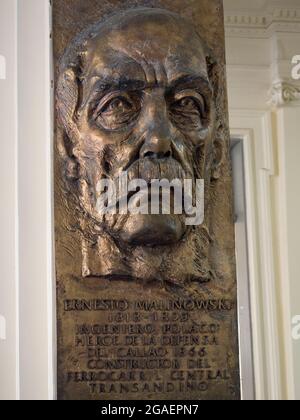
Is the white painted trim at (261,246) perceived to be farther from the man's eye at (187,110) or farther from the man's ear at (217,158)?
the man's eye at (187,110)

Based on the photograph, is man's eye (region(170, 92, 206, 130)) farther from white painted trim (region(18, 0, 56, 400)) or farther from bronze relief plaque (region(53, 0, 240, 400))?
white painted trim (region(18, 0, 56, 400))

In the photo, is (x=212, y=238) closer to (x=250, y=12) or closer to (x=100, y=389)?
(x=100, y=389)

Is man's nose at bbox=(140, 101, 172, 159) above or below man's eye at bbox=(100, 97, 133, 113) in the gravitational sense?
below

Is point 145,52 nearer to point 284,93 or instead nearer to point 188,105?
point 188,105

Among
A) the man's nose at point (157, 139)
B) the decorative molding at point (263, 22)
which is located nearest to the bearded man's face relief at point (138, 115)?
the man's nose at point (157, 139)

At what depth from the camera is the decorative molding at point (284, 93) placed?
4.65 m

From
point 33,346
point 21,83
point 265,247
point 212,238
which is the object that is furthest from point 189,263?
point 265,247

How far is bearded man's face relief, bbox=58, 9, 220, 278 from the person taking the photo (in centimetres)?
251

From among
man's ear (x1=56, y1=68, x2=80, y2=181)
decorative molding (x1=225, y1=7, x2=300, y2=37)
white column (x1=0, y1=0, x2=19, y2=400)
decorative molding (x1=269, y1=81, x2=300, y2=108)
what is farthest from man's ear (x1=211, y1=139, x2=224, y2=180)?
decorative molding (x1=225, y1=7, x2=300, y2=37)

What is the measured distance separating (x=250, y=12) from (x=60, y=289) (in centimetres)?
270

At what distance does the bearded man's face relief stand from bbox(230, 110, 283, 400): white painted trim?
80.5 inches

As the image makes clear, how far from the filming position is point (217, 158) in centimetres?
267

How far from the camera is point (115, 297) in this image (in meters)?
2.55

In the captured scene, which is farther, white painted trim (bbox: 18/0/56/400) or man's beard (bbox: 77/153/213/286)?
white painted trim (bbox: 18/0/56/400)
